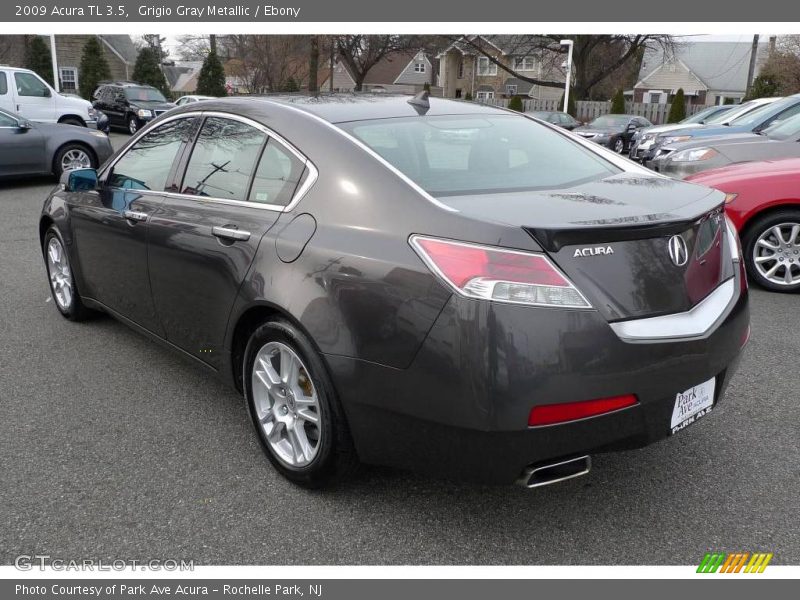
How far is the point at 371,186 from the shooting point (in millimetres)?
2768

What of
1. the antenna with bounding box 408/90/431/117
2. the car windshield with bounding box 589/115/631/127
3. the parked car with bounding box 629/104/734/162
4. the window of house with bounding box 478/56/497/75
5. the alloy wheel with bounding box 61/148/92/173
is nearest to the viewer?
the antenna with bounding box 408/90/431/117

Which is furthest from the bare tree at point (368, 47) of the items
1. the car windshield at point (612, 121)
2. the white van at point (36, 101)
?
the white van at point (36, 101)

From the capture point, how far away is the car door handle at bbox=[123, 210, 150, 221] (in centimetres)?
389

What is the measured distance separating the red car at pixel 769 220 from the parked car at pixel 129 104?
2328cm

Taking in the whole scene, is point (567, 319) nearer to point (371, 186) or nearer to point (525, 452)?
point (525, 452)

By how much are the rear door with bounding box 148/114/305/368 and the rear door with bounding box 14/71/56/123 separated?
16286 millimetres

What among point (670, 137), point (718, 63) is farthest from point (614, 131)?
point (718, 63)

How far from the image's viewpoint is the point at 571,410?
2.37m

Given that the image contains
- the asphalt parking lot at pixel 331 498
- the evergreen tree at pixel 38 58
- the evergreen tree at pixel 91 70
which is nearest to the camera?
the asphalt parking lot at pixel 331 498

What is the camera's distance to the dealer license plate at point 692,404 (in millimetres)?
2619

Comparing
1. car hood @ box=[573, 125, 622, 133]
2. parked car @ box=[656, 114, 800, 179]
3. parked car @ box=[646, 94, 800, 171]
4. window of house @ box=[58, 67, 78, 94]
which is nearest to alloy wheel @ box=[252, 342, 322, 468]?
parked car @ box=[656, 114, 800, 179]

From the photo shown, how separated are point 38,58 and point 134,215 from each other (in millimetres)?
39828

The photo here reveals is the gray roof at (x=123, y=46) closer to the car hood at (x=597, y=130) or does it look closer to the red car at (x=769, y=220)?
the car hood at (x=597, y=130)

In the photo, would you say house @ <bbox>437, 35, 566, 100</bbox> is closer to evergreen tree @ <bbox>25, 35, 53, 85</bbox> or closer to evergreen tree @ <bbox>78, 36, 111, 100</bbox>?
evergreen tree @ <bbox>78, 36, 111, 100</bbox>
